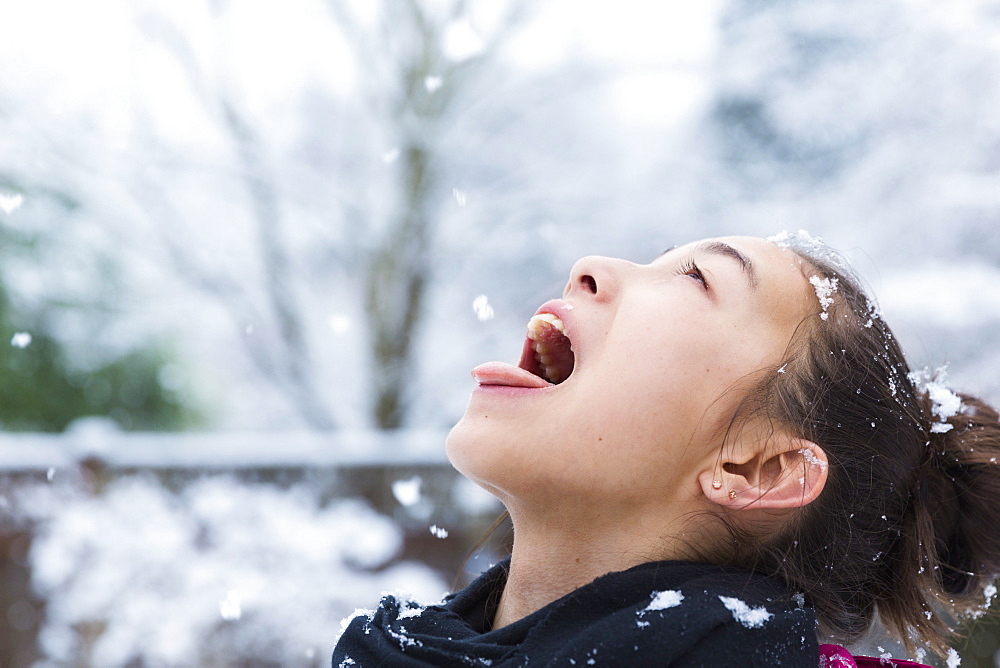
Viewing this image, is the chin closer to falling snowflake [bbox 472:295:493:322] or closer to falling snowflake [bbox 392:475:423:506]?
falling snowflake [bbox 392:475:423:506]

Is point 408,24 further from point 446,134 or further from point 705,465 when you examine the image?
point 705,465

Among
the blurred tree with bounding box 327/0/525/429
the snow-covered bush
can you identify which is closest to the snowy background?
the blurred tree with bounding box 327/0/525/429

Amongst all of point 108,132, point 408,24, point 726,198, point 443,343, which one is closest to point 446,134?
point 408,24

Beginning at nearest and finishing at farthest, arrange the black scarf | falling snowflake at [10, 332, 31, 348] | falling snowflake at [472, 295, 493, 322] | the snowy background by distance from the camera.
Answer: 1. the black scarf
2. the snowy background
3. falling snowflake at [472, 295, 493, 322]
4. falling snowflake at [10, 332, 31, 348]

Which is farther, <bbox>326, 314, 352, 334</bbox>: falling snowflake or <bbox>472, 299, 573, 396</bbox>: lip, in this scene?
<bbox>326, 314, 352, 334</bbox>: falling snowflake

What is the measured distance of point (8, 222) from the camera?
516cm

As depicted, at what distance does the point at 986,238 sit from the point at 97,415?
5.79 meters

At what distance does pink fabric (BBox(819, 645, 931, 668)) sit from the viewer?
1.16 meters

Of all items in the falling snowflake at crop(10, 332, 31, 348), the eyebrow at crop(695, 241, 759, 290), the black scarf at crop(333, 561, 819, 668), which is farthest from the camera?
the falling snowflake at crop(10, 332, 31, 348)

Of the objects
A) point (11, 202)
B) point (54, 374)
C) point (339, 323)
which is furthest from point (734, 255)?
point (54, 374)

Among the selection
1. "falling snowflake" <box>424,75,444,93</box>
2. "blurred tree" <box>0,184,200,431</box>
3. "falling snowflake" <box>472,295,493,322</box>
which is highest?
"falling snowflake" <box>424,75,444,93</box>

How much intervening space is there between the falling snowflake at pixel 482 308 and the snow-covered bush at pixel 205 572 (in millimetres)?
1645

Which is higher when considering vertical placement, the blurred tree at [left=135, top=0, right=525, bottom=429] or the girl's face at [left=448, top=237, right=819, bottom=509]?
the girl's face at [left=448, top=237, right=819, bottom=509]

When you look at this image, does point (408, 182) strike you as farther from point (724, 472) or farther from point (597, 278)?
point (724, 472)
